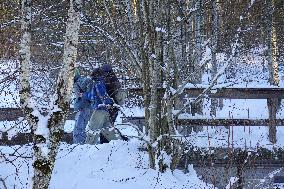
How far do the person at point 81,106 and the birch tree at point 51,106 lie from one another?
12.2 feet

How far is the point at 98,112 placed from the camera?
→ 8.58 m

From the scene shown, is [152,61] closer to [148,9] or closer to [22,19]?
[148,9]

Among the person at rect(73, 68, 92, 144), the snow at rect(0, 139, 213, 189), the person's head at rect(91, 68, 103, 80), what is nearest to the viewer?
the snow at rect(0, 139, 213, 189)

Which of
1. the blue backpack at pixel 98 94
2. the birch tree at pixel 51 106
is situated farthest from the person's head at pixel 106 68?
the birch tree at pixel 51 106

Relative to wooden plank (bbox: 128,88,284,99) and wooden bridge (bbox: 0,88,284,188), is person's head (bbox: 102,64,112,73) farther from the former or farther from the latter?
wooden plank (bbox: 128,88,284,99)

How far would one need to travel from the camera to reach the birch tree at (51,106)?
15.0ft

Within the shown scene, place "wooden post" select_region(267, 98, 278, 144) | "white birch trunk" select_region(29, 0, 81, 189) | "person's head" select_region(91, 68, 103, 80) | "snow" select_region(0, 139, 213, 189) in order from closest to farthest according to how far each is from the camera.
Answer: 1. "white birch trunk" select_region(29, 0, 81, 189)
2. "snow" select_region(0, 139, 213, 189)
3. "person's head" select_region(91, 68, 103, 80)
4. "wooden post" select_region(267, 98, 278, 144)

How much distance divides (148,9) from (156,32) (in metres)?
0.31

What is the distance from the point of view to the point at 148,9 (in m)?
6.37

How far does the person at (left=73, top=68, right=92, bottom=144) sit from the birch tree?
147 inches

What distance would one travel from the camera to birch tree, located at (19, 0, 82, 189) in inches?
180

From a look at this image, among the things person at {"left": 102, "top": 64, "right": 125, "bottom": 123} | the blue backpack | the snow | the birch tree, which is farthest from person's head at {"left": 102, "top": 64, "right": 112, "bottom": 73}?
the birch tree

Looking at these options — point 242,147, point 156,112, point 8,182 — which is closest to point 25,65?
point 8,182

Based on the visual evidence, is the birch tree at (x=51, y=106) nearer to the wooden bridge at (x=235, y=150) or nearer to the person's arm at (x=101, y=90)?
the wooden bridge at (x=235, y=150)
